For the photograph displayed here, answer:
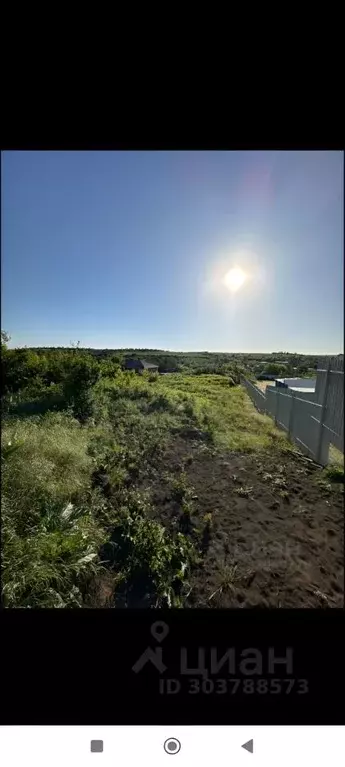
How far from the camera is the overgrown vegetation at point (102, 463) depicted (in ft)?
3.53

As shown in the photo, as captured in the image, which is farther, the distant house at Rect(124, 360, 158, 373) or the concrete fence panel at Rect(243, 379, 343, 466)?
the distant house at Rect(124, 360, 158, 373)

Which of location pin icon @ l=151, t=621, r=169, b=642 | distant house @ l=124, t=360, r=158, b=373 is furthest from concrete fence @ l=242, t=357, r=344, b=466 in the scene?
location pin icon @ l=151, t=621, r=169, b=642

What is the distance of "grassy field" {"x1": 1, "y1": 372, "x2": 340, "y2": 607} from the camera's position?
107cm

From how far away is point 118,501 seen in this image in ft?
4.25

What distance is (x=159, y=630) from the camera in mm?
1007

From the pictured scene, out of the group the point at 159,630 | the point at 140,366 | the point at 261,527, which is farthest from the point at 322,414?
the point at 159,630

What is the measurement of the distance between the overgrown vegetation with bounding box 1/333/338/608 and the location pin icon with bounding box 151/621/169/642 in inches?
2.6

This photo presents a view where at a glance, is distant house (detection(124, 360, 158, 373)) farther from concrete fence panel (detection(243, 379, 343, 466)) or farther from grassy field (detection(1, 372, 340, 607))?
concrete fence panel (detection(243, 379, 343, 466))

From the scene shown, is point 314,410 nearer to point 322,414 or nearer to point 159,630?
point 322,414

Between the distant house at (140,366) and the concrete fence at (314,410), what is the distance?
1.60ft

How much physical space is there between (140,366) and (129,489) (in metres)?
0.65

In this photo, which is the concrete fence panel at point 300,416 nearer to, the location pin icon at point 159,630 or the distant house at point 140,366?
the distant house at point 140,366
